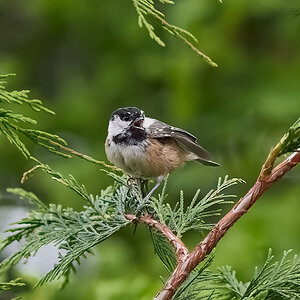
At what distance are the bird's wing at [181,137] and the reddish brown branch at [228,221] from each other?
1.28 meters

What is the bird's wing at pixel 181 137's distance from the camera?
8.76 ft

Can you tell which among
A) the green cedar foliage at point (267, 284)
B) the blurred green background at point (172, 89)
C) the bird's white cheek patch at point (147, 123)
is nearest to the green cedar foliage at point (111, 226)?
the green cedar foliage at point (267, 284)

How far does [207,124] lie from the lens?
4902 mm

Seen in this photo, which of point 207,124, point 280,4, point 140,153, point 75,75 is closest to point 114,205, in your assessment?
point 140,153

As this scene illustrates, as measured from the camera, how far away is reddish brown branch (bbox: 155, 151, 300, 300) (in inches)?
52.7

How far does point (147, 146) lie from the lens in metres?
2.76

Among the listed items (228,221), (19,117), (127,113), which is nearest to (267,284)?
(228,221)

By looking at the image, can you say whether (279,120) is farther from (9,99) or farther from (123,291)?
(9,99)

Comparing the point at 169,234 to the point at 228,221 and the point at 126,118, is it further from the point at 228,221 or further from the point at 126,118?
the point at 126,118

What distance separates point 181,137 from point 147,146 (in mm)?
142

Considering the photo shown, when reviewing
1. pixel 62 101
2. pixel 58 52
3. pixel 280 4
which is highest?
pixel 58 52

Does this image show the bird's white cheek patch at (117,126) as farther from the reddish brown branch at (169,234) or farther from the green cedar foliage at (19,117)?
the green cedar foliage at (19,117)

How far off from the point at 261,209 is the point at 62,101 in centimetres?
214

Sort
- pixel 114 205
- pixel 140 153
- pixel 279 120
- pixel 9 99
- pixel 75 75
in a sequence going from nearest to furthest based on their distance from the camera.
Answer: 1. pixel 9 99
2. pixel 114 205
3. pixel 140 153
4. pixel 279 120
5. pixel 75 75
